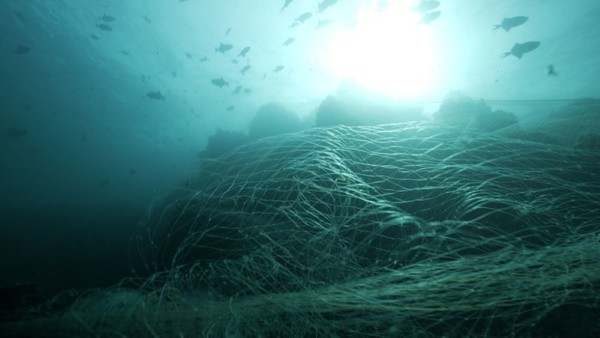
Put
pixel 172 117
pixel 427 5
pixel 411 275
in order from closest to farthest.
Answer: pixel 411 275, pixel 427 5, pixel 172 117

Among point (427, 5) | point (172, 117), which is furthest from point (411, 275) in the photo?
point (172, 117)

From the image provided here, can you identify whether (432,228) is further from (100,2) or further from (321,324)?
(100,2)

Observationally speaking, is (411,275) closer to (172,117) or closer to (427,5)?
(427,5)

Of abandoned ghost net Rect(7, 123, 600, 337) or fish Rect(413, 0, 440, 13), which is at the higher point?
fish Rect(413, 0, 440, 13)

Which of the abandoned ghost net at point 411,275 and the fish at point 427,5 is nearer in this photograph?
the abandoned ghost net at point 411,275

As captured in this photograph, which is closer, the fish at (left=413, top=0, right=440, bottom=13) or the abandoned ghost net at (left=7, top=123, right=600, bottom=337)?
the abandoned ghost net at (left=7, top=123, right=600, bottom=337)

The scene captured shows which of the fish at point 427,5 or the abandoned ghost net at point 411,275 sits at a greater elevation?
the fish at point 427,5

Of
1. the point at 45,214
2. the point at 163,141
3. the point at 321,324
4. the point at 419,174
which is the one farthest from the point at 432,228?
the point at 163,141

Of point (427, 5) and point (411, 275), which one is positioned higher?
point (427, 5)

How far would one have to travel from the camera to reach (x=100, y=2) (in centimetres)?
2742

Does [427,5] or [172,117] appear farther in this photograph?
[172,117]

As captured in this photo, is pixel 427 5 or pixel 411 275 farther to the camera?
pixel 427 5

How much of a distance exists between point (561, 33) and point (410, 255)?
40936mm

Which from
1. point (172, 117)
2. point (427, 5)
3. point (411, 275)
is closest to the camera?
point (411, 275)
